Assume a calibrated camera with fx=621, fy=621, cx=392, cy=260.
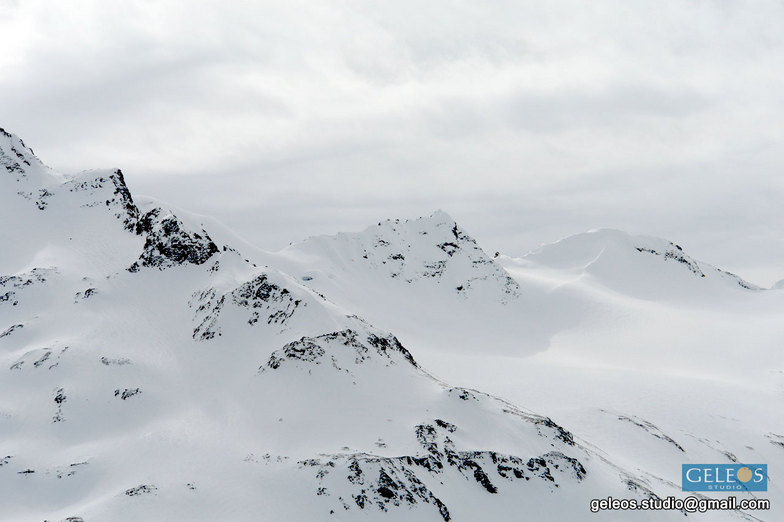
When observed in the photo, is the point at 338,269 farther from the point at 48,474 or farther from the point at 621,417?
the point at 48,474

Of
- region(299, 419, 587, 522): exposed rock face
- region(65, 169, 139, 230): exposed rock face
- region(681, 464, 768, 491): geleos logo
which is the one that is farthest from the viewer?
region(65, 169, 139, 230): exposed rock face

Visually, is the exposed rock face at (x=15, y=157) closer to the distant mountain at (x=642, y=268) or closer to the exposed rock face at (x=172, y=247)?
the exposed rock face at (x=172, y=247)

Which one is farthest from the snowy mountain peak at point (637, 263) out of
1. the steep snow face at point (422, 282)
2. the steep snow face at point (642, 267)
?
the steep snow face at point (422, 282)

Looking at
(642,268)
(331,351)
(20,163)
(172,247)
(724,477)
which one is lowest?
(724,477)

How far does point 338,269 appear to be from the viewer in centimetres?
15838

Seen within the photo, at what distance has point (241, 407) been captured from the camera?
62375 millimetres

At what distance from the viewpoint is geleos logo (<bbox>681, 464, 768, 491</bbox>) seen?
2874 inches

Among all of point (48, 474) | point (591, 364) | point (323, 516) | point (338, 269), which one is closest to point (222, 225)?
point (338, 269)

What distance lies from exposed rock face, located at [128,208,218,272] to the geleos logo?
215 feet

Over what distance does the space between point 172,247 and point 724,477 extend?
76.4 m

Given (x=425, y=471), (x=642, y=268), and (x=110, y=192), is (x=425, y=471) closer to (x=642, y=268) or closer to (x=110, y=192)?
(x=110, y=192)

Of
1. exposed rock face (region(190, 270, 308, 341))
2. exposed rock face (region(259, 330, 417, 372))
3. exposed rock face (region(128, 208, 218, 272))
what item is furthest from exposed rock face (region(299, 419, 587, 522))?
exposed rock face (region(128, 208, 218, 272))

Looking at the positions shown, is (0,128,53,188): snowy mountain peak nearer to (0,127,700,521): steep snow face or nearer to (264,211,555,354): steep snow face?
(0,127,700,521): steep snow face

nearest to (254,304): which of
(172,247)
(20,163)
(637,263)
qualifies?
(172,247)
